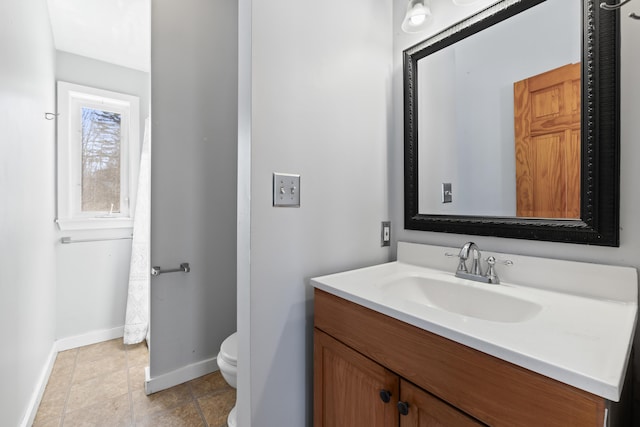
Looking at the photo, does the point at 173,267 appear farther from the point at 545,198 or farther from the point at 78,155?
the point at 545,198

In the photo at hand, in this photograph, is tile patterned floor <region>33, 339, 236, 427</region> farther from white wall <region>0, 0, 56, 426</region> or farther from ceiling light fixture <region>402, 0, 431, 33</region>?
ceiling light fixture <region>402, 0, 431, 33</region>

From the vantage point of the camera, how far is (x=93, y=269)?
2.35m

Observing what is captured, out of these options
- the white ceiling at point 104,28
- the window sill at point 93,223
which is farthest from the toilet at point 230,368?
the white ceiling at point 104,28

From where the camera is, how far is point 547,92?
954 mm

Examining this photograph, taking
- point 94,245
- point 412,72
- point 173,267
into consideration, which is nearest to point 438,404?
point 412,72

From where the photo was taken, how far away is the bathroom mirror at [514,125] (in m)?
0.84

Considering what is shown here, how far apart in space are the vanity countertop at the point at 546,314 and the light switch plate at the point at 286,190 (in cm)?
30

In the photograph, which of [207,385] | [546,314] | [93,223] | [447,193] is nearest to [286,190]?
[447,193]

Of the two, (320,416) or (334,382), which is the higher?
(334,382)

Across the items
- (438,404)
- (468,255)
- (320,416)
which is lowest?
(320,416)

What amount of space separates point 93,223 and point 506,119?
9.50 feet

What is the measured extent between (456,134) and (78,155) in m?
2.82

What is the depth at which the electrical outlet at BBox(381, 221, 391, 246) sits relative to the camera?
4.54 ft

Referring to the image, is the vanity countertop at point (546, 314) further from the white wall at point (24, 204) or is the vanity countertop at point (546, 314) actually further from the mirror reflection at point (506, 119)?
the white wall at point (24, 204)
